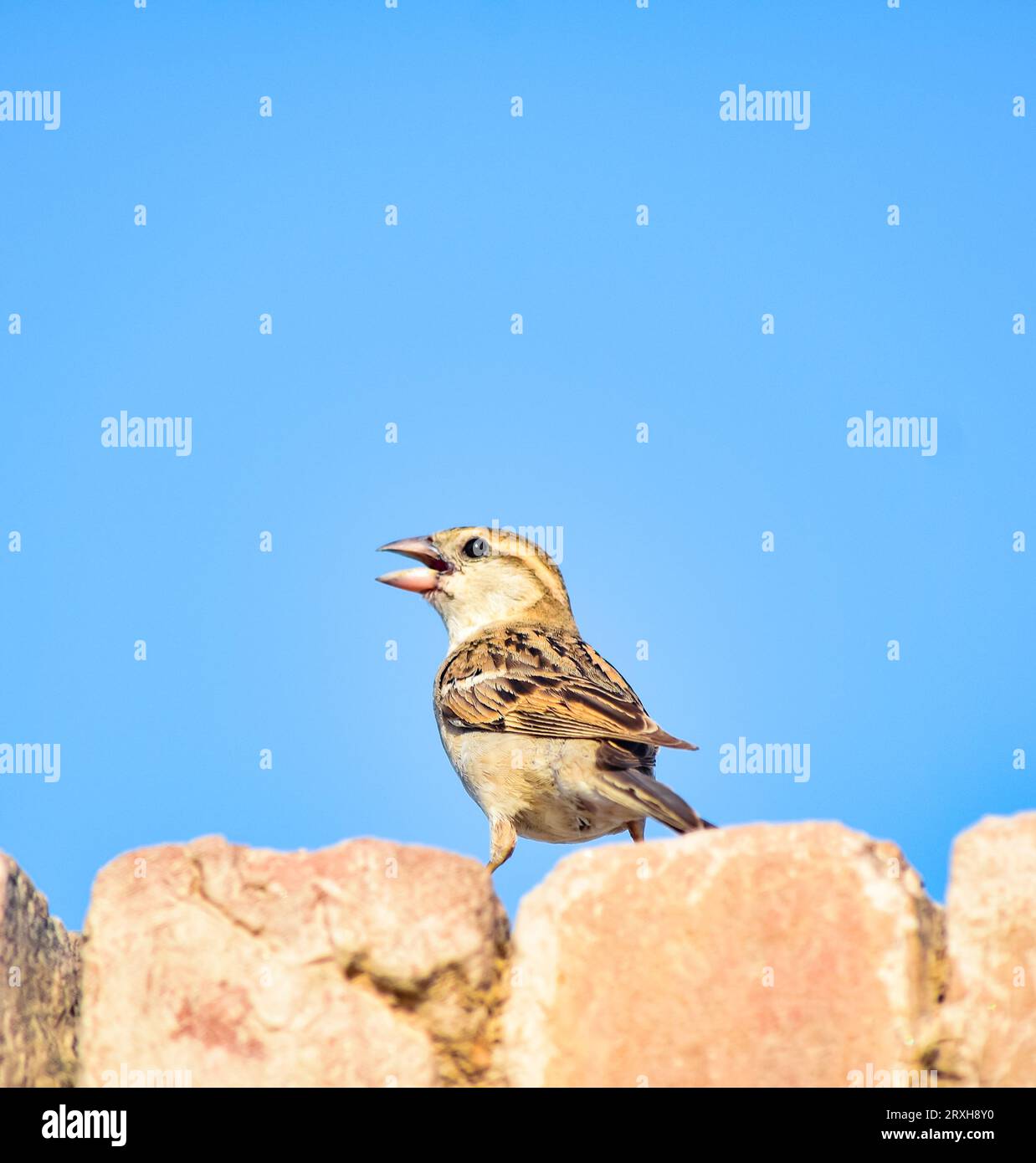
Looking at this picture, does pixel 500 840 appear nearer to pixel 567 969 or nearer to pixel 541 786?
pixel 541 786

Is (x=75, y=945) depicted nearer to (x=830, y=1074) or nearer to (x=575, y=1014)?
(x=575, y=1014)

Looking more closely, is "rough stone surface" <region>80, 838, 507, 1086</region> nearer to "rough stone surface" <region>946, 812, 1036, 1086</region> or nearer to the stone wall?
the stone wall

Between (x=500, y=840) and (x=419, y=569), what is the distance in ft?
7.45

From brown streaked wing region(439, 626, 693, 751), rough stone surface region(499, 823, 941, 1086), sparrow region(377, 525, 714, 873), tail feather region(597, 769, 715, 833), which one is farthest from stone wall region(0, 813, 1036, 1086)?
brown streaked wing region(439, 626, 693, 751)

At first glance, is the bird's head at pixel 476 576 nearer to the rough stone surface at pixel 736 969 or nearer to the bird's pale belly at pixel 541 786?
the bird's pale belly at pixel 541 786

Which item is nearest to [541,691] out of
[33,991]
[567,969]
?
[567,969]

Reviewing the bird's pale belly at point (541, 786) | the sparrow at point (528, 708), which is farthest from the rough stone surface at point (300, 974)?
the bird's pale belly at point (541, 786)

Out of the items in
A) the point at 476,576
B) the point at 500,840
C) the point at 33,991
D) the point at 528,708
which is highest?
the point at 476,576

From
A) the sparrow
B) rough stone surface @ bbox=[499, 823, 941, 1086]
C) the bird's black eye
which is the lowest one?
rough stone surface @ bbox=[499, 823, 941, 1086]

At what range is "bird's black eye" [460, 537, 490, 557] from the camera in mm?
9102

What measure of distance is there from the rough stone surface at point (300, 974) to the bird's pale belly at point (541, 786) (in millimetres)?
2506

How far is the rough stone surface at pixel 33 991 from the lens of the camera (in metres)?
4.57

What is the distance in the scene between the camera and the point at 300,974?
14.7 feet

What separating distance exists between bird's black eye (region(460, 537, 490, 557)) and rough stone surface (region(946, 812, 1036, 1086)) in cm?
492
